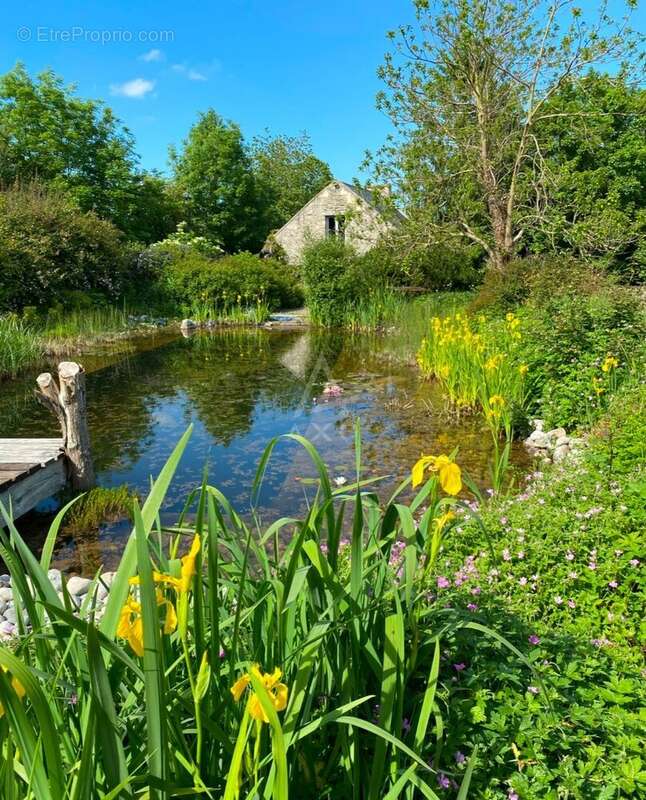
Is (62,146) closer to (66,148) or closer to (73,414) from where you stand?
(66,148)

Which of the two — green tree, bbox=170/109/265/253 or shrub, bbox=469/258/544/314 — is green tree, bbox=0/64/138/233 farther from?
shrub, bbox=469/258/544/314

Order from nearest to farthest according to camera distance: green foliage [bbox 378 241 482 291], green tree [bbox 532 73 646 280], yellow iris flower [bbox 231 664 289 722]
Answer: yellow iris flower [bbox 231 664 289 722], green tree [bbox 532 73 646 280], green foliage [bbox 378 241 482 291]

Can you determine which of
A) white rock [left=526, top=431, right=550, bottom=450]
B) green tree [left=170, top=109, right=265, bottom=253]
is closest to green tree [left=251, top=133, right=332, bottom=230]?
green tree [left=170, top=109, right=265, bottom=253]

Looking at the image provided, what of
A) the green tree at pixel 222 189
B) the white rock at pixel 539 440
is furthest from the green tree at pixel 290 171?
the white rock at pixel 539 440

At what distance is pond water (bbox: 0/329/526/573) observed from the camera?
5.22 metres

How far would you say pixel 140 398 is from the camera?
8812mm

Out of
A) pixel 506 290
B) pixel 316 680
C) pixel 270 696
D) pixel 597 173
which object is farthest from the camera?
pixel 597 173

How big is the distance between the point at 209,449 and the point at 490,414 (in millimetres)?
3033

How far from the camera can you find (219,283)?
18656 millimetres

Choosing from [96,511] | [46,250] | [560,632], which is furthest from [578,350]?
[46,250]

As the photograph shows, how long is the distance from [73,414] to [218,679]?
4.01 metres

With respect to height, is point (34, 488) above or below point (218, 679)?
below

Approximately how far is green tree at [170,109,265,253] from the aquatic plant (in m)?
35.6

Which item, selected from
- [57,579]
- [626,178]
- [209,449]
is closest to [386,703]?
[57,579]
